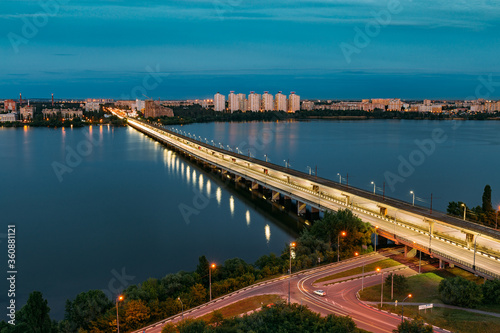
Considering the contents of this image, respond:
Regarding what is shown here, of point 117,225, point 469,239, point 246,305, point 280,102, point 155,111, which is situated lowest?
point 117,225

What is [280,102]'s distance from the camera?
83000mm

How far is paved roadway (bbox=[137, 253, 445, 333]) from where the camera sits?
6520mm

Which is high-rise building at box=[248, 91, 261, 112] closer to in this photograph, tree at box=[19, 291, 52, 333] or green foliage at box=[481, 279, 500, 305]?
green foliage at box=[481, 279, 500, 305]

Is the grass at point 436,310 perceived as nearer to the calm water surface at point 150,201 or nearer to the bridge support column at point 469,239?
the bridge support column at point 469,239

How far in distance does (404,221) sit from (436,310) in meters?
5.08

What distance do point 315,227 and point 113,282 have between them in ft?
16.2

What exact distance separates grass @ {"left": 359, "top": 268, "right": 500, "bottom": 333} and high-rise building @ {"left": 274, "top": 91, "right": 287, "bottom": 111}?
2947 inches

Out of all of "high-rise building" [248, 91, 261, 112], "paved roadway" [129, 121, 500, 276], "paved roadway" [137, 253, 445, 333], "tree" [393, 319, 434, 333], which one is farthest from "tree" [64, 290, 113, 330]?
"high-rise building" [248, 91, 261, 112]

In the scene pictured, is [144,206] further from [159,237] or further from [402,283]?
[402,283]

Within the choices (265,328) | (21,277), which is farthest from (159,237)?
(265,328)

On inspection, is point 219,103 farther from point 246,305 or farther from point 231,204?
point 246,305

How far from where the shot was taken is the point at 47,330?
665cm

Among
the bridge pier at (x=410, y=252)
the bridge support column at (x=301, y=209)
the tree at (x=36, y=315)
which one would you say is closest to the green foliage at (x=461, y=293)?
the bridge pier at (x=410, y=252)

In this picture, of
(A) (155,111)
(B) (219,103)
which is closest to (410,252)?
(A) (155,111)
